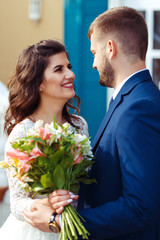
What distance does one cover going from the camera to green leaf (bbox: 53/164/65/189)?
1729 mm

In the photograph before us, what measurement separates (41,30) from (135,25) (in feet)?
10.5

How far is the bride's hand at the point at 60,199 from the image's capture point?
1727 millimetres

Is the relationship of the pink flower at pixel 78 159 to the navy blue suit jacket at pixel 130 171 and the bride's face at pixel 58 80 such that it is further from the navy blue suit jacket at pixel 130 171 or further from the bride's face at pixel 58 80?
the bride's face at pixel 58 80

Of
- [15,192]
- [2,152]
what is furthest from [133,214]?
[2,152]

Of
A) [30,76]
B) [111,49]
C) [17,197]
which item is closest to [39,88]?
[30,76]

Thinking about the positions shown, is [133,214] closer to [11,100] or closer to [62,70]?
[62,70]

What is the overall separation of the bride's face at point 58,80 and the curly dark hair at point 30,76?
0.12 ft

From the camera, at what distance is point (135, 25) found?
75.7 inches

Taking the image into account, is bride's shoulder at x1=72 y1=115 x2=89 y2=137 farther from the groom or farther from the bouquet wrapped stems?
the bouquet wrapped stems

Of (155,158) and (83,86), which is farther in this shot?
(83,86)

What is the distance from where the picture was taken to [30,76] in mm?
2596

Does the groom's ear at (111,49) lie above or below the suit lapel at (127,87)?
above

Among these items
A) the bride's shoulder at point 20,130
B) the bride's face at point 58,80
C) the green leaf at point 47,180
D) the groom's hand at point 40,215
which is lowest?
the groom's hand at point 40,215

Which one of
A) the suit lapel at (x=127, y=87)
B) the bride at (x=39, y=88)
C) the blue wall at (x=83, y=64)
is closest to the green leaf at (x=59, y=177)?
the suit lapel at (x=127, y=87)
